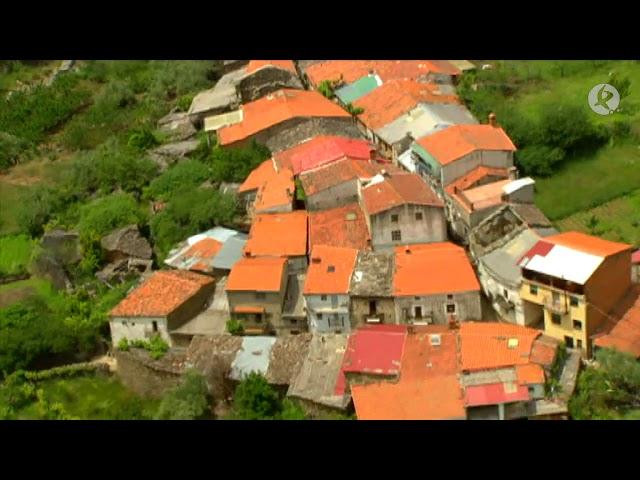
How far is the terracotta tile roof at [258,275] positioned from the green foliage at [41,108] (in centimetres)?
1544

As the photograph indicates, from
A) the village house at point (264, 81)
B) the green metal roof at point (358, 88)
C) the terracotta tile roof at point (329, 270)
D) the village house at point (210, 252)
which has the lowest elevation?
the terracotta tile roof at point (329, 270)

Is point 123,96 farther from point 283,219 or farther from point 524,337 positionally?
point 524,337

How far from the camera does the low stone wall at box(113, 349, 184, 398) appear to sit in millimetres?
19312

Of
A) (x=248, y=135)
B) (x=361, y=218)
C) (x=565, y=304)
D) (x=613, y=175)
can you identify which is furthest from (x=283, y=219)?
(x=613, y=175)

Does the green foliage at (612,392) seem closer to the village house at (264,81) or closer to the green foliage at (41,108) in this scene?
the village house at (264,81)

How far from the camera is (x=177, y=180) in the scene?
26.8m

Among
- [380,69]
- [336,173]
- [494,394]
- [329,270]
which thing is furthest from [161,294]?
[380,69]

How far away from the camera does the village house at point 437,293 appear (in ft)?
62.3

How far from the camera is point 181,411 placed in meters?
17.6

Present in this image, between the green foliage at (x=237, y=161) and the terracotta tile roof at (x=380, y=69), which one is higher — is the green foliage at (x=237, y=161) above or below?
below

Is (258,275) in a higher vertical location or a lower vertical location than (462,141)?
lower

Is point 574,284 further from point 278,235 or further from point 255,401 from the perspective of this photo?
point 278,235

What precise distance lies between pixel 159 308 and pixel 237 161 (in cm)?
738

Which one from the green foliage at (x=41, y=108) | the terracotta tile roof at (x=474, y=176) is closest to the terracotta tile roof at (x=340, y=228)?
the terracotta tile roof at (x=474, y=176)
